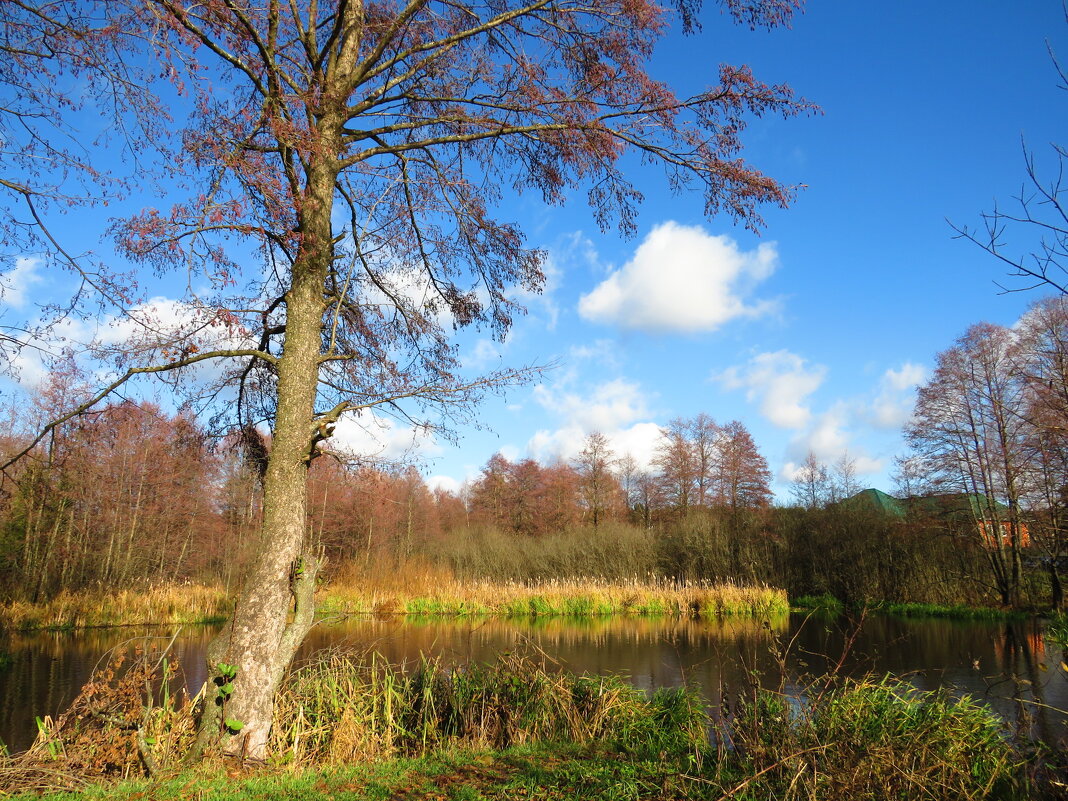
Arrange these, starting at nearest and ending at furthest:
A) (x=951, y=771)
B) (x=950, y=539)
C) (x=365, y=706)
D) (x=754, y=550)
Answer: (x=951, y=771), (x=365, y=706), (x=950, y=539), (x=754, y=550)

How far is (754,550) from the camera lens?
25641 millimetres

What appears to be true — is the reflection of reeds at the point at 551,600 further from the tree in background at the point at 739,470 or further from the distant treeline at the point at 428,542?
the tree in background at the point at 739,470

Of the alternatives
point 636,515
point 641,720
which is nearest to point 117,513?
point 641,720

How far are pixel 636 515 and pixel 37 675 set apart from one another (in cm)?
3116

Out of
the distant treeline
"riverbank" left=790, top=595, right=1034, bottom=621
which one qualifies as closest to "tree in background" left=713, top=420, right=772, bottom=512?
the distant treeline

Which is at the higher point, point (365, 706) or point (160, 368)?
point (160, 368)

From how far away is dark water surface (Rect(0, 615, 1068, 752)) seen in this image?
348 inches

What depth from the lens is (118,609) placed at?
18.0 metres

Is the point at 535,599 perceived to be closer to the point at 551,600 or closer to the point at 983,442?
the point at 551,600

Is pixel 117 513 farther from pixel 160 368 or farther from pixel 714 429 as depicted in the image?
pixel 714 429

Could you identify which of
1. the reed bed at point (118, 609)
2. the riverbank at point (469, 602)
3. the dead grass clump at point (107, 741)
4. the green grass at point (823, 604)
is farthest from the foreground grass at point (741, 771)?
the green grass at point (823, 604)

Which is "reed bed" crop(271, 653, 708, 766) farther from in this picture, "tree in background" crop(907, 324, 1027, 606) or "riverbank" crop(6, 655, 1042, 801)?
"tree in background" crop(907, 324, 1027, 606)

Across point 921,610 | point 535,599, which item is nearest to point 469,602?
point 535,599

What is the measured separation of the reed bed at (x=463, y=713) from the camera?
18.2 ft
